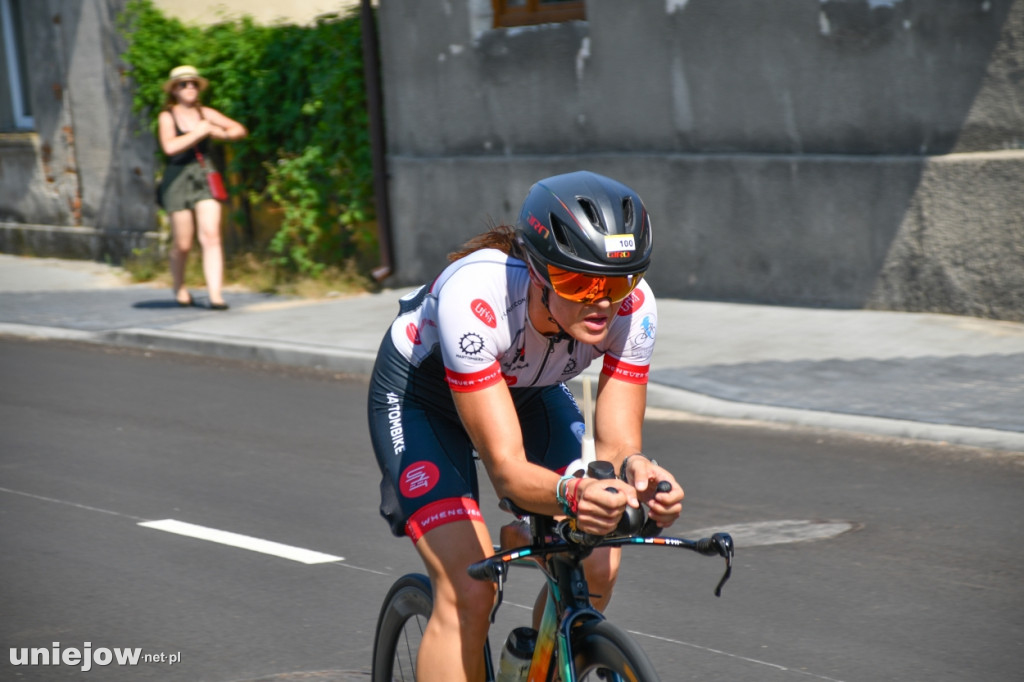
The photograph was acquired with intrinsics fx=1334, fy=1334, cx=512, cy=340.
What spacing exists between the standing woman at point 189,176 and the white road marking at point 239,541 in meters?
6.76

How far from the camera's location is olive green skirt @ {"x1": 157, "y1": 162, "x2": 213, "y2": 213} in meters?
12.6

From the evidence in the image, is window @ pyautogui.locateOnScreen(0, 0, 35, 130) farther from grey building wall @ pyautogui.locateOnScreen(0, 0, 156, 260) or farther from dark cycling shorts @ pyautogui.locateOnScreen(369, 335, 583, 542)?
dark cycling shorts @ pyautogui.locateOnScreen(369, 335, 583, 542)

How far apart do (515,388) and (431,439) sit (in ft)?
0.96

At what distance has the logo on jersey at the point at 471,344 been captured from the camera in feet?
10.4

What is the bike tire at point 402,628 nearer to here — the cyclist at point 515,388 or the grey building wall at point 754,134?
the cyclist at point 515,388

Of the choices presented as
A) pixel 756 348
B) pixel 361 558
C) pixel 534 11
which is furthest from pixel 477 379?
pixel 534 11

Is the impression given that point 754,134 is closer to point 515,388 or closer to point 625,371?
point 515,388

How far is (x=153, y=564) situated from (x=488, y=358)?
299cm

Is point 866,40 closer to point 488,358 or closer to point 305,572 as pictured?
point 305,572

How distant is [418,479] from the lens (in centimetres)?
346

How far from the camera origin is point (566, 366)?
11.5 feet

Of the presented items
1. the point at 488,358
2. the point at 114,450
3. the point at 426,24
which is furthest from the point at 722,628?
the point at 426,24

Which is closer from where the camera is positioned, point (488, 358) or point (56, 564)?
point (488, 358)

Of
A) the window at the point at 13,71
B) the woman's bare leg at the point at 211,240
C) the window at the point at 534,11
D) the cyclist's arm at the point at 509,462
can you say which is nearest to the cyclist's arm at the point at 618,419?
the cyclist's arm at the point at 509,462
